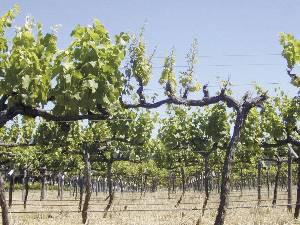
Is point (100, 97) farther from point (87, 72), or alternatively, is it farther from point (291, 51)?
point (291, 51)

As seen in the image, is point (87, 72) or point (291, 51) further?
point (291, 51)

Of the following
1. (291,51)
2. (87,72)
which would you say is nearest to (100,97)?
(87,72)

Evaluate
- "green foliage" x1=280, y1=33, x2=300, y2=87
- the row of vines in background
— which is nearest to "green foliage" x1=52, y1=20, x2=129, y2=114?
the row of vines in background

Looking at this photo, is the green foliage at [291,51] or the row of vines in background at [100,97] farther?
the green foliage at [291,51]

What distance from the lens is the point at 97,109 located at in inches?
479

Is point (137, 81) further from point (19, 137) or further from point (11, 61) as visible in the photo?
point (19, 137)

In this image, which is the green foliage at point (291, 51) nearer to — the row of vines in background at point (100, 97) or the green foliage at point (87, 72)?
the row of vines in background at point (100, 97)

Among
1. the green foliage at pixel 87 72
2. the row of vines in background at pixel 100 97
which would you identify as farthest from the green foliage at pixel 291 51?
the green foliage at pixel 87 72

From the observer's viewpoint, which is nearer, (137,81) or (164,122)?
(137,81)

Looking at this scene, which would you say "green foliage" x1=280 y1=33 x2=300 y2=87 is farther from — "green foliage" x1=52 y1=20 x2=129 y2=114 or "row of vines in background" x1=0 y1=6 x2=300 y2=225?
"green foliage" x1=52 y1=20 x2=129 y2=114

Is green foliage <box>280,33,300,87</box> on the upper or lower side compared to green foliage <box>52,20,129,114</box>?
upper

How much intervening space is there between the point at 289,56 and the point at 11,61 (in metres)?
9.39

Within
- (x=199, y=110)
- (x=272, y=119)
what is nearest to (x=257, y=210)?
A: (x=272, y=119)

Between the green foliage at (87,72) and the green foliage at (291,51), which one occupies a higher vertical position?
the green foliage at (291,51)
